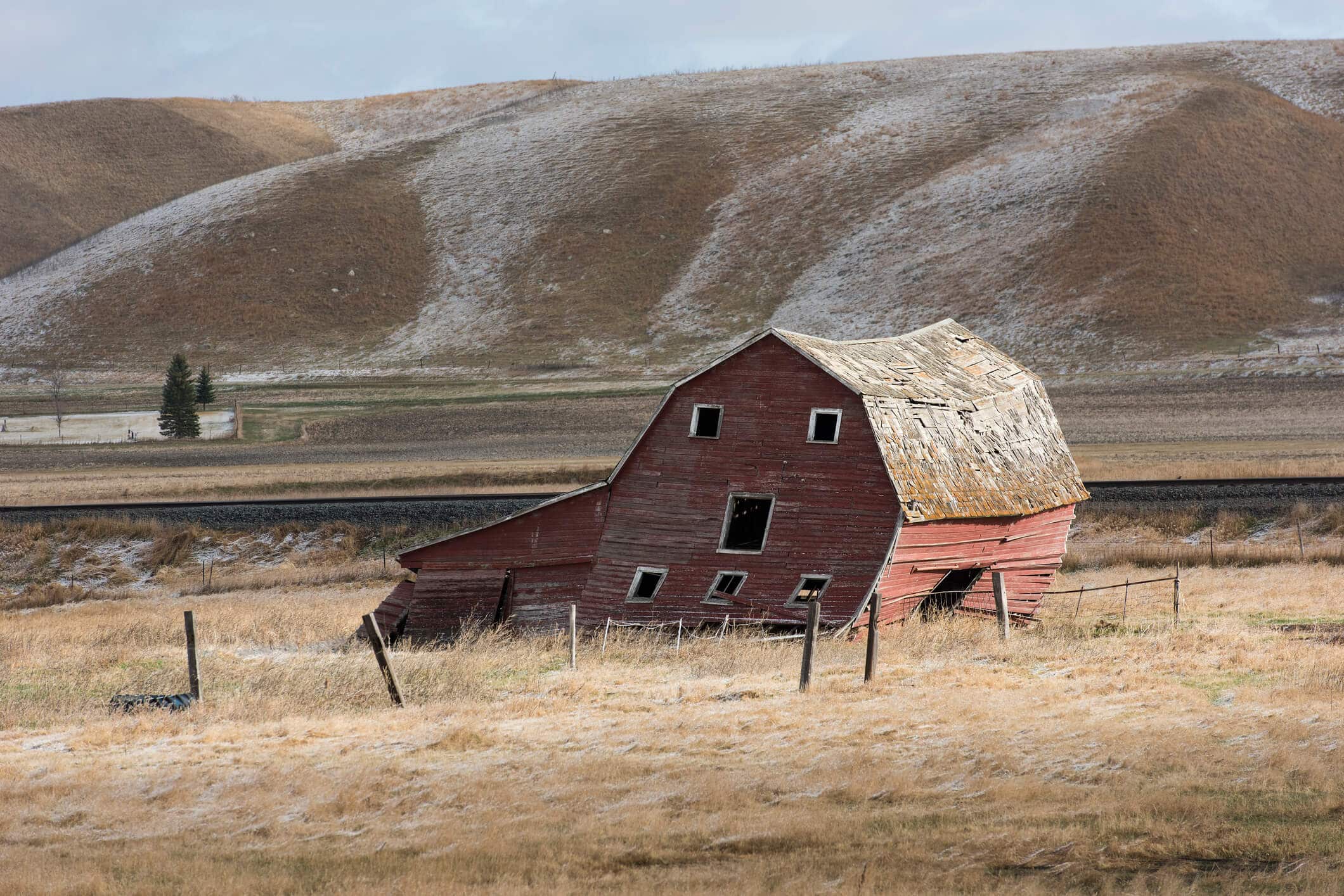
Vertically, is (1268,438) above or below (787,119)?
below

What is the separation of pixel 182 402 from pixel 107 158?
4136 inches

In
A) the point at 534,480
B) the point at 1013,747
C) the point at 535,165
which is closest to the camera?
the point at 1013,747

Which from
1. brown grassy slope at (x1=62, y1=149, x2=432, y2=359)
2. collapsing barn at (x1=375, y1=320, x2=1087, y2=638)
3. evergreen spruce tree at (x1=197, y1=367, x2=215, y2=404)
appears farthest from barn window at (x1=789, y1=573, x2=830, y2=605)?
brown grassy slope at (x1=62, y1=149, x2=432, y2=359)

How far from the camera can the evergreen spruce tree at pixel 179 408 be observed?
3327 inches

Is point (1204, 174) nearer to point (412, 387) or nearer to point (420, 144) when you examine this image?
point (412, 387)

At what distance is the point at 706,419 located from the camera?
101 ft

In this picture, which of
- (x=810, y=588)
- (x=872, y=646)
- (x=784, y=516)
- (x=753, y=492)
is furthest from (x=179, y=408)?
(x=872, y=646)

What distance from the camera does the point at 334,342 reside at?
122125 mm

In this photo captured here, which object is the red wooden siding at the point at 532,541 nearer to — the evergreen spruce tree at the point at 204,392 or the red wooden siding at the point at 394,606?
the red wooden siding at the point at 394,606

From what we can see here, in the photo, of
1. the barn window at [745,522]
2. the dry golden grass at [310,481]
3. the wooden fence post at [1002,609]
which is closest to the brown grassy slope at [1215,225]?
the dry golden grass at [310,481]

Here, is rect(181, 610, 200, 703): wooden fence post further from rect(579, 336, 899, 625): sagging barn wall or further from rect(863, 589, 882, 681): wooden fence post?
rect(579, 336, 899, 625): sagging barn wall

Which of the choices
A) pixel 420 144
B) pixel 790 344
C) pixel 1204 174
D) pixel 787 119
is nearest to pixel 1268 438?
pixel 790 344

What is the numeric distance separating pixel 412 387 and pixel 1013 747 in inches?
3582

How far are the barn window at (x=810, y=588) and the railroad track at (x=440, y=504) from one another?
764 inches
